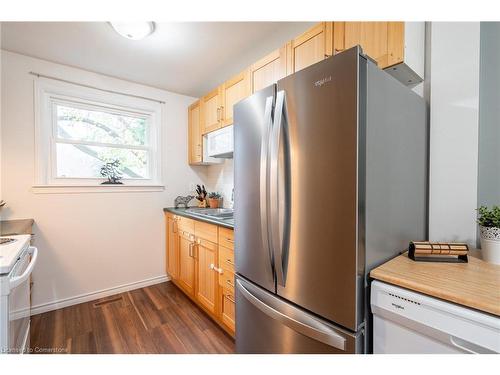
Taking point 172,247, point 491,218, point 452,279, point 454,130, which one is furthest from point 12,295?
point 454,130

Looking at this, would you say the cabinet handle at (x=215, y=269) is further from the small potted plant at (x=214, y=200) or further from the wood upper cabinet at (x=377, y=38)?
the wood upper cabinet at (x=377, y=38)

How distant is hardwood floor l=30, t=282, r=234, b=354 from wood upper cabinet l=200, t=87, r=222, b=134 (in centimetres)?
189

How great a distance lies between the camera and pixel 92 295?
238 cm

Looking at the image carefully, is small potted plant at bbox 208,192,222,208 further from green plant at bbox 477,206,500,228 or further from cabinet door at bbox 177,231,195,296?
green plant at bbox 477,206,500,228

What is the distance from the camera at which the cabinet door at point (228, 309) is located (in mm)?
1654

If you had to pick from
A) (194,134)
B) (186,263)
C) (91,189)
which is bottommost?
(186,263)

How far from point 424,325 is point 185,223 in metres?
2.01

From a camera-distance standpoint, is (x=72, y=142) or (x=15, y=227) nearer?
(x=15, y=227)

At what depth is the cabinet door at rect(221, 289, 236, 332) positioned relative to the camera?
1.65 metres

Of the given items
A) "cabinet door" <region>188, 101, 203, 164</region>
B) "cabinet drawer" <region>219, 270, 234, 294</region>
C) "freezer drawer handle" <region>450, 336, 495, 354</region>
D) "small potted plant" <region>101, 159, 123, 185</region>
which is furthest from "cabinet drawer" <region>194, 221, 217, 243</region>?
"freezer drawer handle" <region>450, 336, 495, 354</region>

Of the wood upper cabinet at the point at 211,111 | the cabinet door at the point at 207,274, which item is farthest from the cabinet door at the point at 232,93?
the cabinet door at the point at 207,274

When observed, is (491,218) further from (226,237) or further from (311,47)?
(226,237)

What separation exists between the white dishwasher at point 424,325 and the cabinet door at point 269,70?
1451mm
